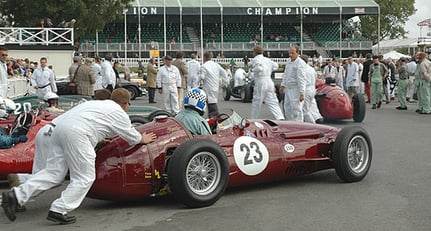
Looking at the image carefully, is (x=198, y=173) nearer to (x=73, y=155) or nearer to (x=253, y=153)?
(x=253, y=153)

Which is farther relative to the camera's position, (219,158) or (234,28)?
(234,28)

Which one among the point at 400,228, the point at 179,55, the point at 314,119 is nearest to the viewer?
the point at 400,228

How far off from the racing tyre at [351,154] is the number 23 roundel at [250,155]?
0.96m

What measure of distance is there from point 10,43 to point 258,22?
37.8m

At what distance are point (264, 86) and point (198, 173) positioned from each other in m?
6.74

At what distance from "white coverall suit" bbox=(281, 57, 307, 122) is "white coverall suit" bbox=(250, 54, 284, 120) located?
34cm

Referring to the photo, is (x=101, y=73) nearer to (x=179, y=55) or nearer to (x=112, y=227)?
(x=179, y=55)

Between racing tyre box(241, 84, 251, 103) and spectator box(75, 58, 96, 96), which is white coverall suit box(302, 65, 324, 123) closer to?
spectator box(75, 58, 96, 96)

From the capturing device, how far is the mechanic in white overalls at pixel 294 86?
40.1 feet

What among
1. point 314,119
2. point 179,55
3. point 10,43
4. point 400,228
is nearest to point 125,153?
point 400,228

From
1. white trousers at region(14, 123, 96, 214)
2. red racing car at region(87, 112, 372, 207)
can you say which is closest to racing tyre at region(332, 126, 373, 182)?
red racing car at region(87, 112, 372, 207)

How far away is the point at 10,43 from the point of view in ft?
97.2

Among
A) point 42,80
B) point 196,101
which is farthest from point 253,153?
point 42,80

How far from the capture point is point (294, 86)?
493 inches
